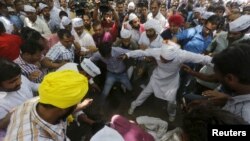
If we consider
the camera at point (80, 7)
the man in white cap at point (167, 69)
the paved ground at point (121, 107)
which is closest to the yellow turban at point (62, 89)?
the man in white cap at point (167, 69)

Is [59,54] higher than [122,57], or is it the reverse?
Answer: [59,54]

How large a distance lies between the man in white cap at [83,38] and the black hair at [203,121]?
12.4ft

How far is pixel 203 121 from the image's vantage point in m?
1.32

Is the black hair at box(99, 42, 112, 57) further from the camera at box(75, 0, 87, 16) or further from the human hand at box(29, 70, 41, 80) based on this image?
the camera at box(75, 0, 87, 16)

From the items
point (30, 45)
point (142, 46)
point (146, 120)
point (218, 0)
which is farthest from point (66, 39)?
point (218, 0)

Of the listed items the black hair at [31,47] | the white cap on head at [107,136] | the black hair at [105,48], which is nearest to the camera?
the white cap on head at [107,136]

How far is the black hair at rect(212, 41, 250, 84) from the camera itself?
1.90 meters

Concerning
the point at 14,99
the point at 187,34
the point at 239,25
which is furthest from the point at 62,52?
the point at 239,25

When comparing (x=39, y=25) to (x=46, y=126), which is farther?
(x=39, y=25)

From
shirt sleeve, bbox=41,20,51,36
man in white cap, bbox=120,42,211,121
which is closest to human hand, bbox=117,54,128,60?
man in white cap, bbox=120,42,211,121

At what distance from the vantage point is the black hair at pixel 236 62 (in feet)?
6.23

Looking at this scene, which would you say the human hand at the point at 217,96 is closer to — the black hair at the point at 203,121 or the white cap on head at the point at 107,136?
the black hair at the point at 203,121

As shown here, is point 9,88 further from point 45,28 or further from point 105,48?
point 45,28

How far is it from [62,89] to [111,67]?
301 cm
